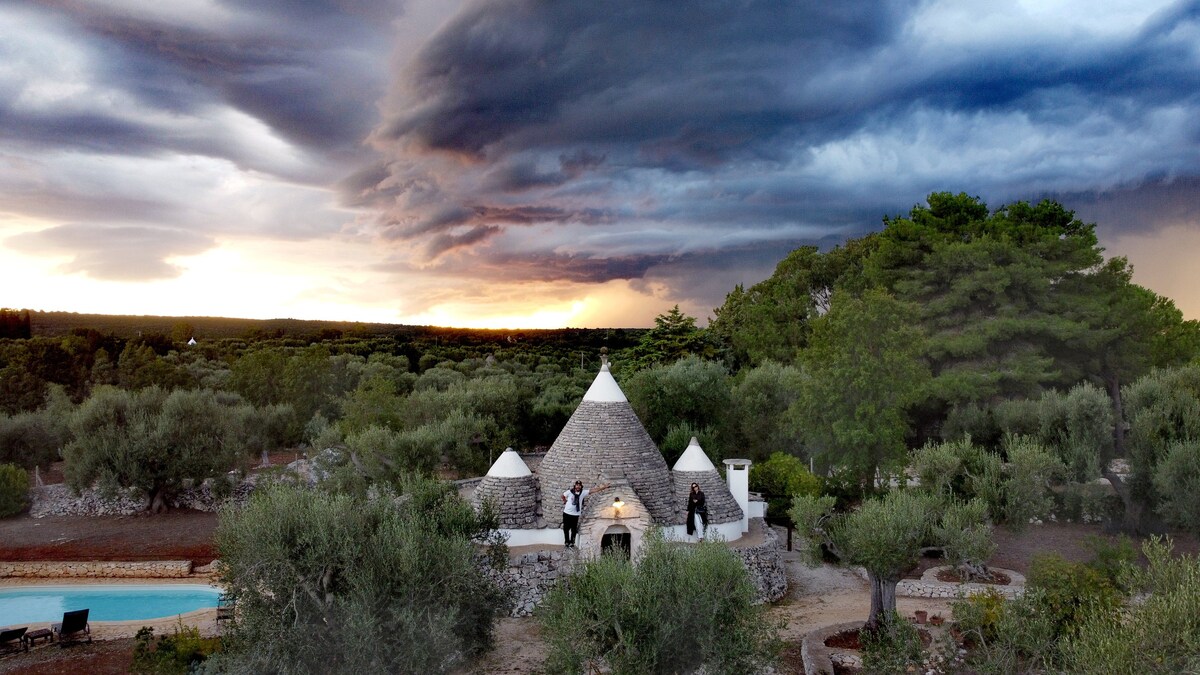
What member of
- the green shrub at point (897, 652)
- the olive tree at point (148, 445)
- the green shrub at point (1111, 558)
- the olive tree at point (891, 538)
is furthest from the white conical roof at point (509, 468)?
the olive tree at point (148, 445)

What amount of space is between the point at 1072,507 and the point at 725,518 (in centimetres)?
1227

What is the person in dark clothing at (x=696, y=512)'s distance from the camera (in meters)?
19.9

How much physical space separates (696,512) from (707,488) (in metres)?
0.90

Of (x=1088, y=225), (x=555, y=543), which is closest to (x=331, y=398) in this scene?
(x=555, y=543)

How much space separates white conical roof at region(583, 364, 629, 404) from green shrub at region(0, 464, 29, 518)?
79.7 feet

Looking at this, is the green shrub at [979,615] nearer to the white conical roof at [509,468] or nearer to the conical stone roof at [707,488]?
the conical stone roof at [707,488]

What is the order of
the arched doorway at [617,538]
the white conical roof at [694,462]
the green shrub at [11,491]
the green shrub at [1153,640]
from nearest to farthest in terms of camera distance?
the green shrub at [1153,640] < the arched doorway at [617,538] < the white conical roof at [694,462] < the green shrub at [11,491]

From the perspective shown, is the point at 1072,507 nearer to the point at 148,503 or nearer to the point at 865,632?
the point at 865,632

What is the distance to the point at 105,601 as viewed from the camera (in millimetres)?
21188

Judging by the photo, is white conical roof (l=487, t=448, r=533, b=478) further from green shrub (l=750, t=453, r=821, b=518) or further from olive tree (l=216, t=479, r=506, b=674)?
green shrub (l=750, t=453, r=821, b=518)

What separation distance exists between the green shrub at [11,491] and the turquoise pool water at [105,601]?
29.0 ft

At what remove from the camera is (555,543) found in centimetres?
Answer: 1989

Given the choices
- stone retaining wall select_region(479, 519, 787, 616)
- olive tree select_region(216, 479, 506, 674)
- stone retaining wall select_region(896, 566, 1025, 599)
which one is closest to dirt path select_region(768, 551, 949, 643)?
stone retaining wall select_region(896, 566, 1025, 599)

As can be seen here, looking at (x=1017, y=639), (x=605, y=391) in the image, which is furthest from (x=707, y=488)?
(x=1017, y=639)
